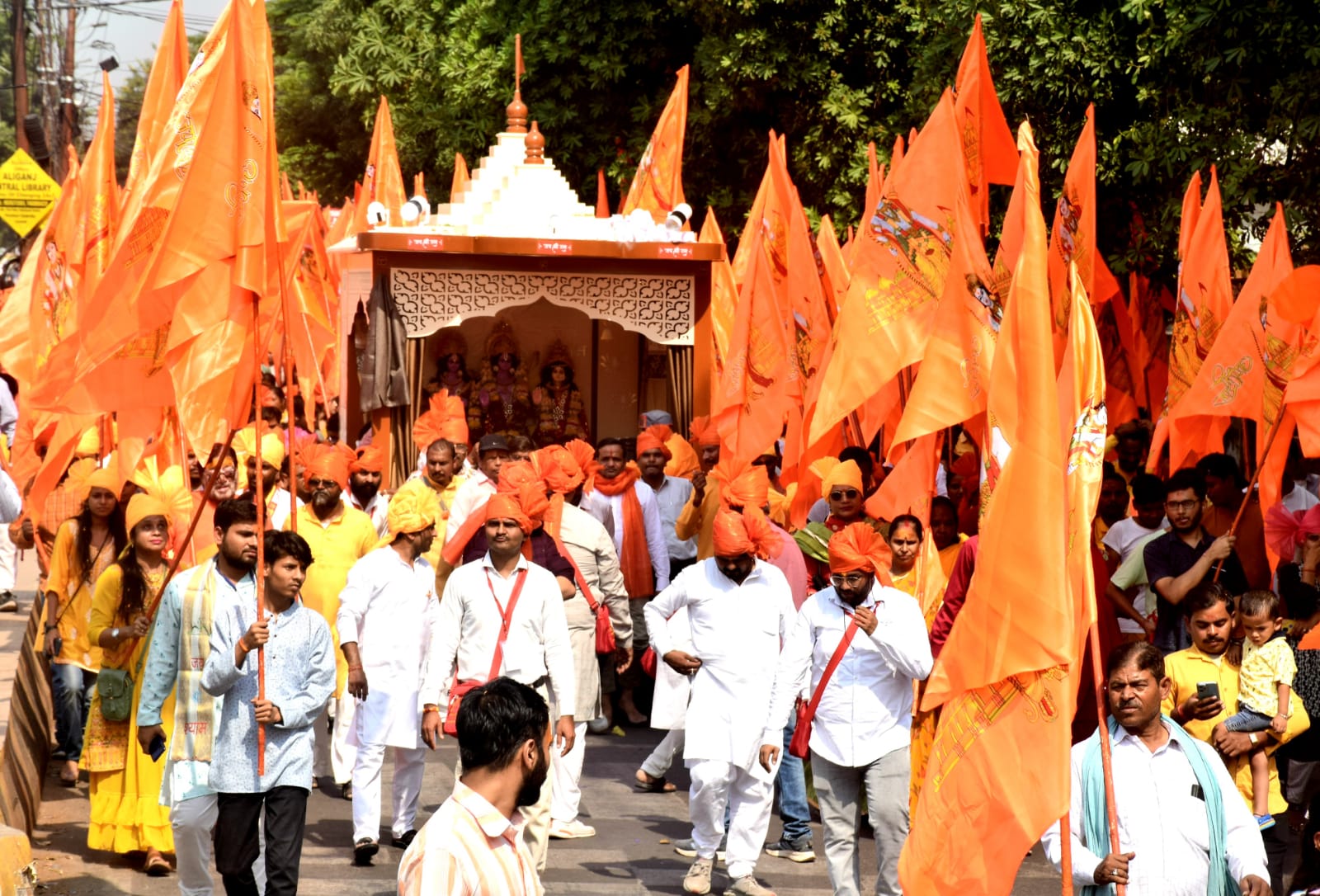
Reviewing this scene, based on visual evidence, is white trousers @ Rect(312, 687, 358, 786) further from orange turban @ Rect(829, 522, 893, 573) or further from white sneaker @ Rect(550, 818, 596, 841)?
orange turban @ Rect(829, 522, 893, 573)

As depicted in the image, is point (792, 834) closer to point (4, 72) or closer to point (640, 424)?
point (640, 424)

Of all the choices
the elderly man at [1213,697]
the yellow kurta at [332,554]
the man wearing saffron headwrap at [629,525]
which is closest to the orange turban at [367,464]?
the man wearing saffron headwrap at [629,525]

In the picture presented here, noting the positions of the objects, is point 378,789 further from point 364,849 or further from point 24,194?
point 24,194

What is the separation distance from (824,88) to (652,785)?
41.2 ft

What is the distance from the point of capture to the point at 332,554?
10.0 meters

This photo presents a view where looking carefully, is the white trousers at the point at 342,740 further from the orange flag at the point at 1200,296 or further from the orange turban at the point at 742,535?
the orange flag at the point at 1200,296

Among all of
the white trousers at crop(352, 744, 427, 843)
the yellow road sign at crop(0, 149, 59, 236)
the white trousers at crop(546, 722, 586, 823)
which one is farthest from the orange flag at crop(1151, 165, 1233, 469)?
the yellow road sign at crop(0, 149, 59, 236)

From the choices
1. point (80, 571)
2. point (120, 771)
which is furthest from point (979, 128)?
point (120, 771)

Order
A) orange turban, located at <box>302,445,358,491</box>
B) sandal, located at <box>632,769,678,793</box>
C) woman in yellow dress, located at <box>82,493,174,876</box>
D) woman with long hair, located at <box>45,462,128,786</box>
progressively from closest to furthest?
woman in yellow dress, located at <box>82,493,174,876</box> → woman with long hair, located at <box>45,462,128,786</box> → sandal, located at <box>632,769,678,793</box> → orange turban, located at <box>302,445,358,491</box>

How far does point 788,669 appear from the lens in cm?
828

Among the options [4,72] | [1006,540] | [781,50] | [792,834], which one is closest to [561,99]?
[781,50]

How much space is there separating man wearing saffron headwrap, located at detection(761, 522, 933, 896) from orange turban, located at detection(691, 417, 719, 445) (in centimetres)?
557

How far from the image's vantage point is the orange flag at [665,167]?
1767cm

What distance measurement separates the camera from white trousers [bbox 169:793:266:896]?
7.09 m
